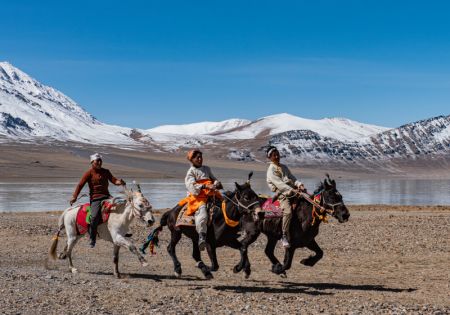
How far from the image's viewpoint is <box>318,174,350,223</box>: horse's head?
1271 centimetres

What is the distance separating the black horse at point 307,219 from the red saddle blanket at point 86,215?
338cm

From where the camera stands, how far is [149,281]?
12898 mm

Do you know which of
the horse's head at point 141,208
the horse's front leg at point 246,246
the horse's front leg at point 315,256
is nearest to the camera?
the horse's head at point 141,208

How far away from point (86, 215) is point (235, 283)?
381 centimetres

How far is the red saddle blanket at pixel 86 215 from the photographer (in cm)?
1364

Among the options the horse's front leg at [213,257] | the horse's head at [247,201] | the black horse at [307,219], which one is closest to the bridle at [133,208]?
the horse's front leg at [213,257]

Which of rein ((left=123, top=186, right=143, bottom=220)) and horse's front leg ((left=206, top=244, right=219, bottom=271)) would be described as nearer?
rein ((left=123, top=186, right=143, bottom=220))

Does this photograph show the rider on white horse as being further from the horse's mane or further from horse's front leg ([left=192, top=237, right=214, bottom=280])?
the horse's mane

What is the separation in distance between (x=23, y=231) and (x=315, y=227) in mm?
15578

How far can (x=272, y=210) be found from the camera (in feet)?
45.2

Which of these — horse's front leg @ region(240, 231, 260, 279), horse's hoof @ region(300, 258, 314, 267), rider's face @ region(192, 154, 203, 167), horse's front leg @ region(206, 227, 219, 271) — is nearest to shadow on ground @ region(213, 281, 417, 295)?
horse's hoof @ region(300, 258, 314, 267)

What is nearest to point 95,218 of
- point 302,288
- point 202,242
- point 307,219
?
point 202,242

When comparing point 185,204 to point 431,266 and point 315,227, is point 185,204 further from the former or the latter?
point 431,266

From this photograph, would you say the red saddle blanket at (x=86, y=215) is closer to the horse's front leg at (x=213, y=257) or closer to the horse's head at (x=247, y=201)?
the horse's front leg at (x=213, y=257)
